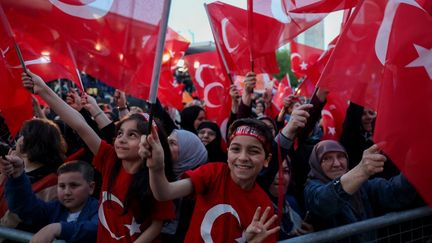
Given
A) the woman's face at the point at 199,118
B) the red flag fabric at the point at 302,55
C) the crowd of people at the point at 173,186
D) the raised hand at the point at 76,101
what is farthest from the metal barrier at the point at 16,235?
the red flag fabric at the point at 302,55

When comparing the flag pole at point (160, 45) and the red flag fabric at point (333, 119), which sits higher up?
the flag pole at point (160, 45)

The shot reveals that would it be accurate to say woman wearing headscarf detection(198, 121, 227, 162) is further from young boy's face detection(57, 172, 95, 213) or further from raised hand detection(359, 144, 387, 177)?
raised hand detection(359, 144, 387, 177)

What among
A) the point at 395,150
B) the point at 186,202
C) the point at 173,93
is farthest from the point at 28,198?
the point at 173,93

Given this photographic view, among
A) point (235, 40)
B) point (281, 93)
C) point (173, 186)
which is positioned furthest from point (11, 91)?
point (281, 93)

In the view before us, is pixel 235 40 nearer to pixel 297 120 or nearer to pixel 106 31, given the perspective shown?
pixel 106 31

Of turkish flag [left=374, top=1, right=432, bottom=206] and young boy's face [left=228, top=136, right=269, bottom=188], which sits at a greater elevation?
turkish flag [left=374, top=1, right=432, bottom=206]

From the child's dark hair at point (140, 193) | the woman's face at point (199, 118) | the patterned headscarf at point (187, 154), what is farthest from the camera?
the woman's face at point (199, 118)

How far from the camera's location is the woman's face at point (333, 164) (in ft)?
11.1

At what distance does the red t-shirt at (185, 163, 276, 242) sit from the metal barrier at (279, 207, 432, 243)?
25cm

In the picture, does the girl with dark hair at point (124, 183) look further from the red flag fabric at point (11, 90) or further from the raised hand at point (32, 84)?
the red flag fabric at point (11, 90)

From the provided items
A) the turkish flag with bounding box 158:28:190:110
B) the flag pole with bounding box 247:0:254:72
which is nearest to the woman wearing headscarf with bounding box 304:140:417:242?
the flag pole with bounding box 247:0:254:72

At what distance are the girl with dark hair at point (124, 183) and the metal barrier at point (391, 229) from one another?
0.76 meters

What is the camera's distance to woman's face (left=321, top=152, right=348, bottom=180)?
3.39 metres

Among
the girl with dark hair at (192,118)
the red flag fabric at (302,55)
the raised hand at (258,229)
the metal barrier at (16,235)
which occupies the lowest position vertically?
the metal barrier at (16,235)
